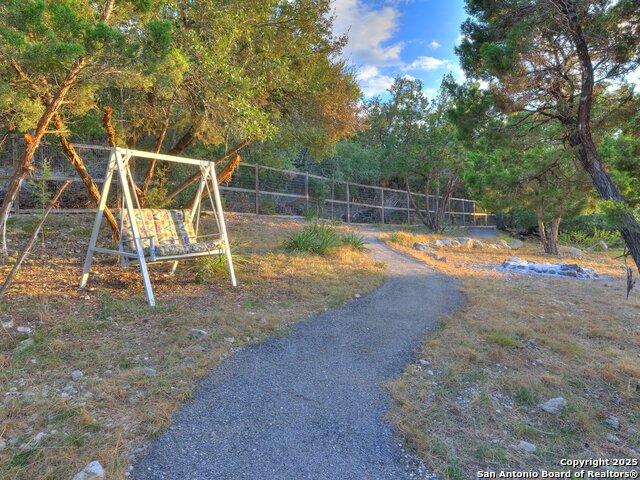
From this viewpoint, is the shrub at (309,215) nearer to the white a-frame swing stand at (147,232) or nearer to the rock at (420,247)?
the rock at (420,247)

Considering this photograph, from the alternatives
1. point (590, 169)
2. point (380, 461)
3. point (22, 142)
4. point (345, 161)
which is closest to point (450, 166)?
point (345, 161)

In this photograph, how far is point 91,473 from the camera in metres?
1.75

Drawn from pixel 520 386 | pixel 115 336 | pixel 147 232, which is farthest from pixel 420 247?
pixel 115 336

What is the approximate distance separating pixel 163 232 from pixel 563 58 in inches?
213

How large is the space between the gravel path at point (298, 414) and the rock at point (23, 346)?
60.2 inches

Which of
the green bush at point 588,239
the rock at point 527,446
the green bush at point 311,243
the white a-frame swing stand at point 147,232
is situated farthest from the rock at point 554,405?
the green bush at point 588,239

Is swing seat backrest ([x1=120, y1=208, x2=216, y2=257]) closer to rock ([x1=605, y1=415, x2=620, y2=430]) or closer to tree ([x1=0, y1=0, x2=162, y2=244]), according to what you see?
tree ([x1=0, y1=0, x2=162, y2=244])

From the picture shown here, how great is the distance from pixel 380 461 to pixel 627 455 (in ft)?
4.74

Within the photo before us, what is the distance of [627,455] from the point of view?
217 centimetres

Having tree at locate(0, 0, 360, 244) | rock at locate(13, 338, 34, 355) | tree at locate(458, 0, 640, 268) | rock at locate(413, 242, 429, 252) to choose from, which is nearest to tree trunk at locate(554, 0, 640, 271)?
tree at locate(458, 0, 640, 268)

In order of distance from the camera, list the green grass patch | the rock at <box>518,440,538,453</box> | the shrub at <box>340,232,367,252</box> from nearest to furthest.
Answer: the rock at <box>518,440,538,453</box>, the green grass patch, the shrub at <box>340,232,367,252</box>

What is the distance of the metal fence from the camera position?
25.2 ft

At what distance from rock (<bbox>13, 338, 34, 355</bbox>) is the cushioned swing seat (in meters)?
1.57

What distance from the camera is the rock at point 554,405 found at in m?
2.58
